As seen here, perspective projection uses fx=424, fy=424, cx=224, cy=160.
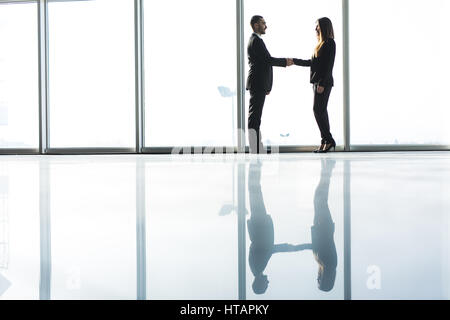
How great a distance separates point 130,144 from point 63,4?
1974mm

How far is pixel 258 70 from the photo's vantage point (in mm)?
4070

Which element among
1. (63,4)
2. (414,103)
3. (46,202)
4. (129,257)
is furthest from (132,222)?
(63,4)

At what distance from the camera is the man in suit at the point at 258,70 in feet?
13.2

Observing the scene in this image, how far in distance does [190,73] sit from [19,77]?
2.25 meters

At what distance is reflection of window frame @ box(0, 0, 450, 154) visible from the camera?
4.86 m

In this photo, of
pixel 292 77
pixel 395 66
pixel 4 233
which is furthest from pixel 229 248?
pixel 395 66

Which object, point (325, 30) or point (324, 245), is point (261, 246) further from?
point (325, 30)

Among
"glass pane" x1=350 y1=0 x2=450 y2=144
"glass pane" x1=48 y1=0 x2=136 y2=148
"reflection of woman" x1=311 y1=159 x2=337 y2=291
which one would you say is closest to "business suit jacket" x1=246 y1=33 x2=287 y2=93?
"glass pane" x1=350 y1=0 x2=450 y2=144

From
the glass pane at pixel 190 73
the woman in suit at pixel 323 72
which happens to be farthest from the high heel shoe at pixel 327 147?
the glass pane at pixel 190 73

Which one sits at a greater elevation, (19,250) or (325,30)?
(325,30)

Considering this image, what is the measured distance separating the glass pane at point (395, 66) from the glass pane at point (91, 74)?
2.69 meters

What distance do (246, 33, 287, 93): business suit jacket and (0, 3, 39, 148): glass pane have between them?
290 centimetres

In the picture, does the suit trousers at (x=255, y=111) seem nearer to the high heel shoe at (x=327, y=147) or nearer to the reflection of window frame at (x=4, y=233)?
the high heel shoe at (x=327, y=147)
